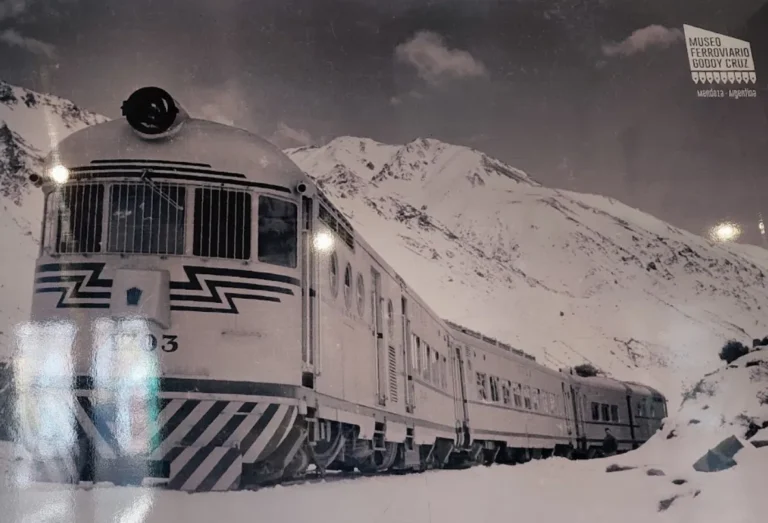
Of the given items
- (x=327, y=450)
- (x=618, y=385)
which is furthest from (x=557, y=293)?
(x=327, y=450)

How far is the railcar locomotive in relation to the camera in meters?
3.19

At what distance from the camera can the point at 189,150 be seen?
3453 millimetres

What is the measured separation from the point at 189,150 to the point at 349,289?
3.37 ft

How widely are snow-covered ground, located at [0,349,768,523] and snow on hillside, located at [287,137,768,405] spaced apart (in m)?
0.25

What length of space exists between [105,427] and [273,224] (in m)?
1.20

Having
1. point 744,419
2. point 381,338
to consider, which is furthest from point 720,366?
point 381,338

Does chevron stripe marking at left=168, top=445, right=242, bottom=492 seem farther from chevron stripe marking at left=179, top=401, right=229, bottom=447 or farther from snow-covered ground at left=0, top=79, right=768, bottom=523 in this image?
snow-covered ground at left=0, top=79, right=768, bottom=523

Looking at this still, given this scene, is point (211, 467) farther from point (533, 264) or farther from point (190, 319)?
point (533, 264)

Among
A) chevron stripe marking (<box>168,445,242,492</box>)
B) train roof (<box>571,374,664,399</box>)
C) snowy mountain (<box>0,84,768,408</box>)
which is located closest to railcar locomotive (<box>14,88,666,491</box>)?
chevron stripe marking (<box>168,445,242,492</box>)

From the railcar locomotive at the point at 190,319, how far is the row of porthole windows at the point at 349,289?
1 centimetres

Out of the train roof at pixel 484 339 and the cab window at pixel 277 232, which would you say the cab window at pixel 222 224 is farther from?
the train roof at pixel 484 339

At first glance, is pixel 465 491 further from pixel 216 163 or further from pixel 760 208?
pixel 760 208

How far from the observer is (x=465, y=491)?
3.75 metres

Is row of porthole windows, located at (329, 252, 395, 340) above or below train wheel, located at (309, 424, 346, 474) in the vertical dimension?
above
